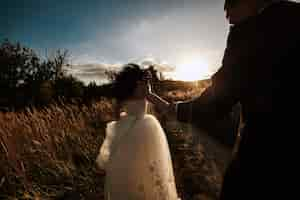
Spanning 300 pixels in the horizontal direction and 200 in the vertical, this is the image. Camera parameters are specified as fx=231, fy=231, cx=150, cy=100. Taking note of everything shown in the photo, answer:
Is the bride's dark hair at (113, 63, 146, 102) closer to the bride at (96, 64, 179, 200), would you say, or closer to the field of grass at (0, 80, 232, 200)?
the bride at (96, 64, 179, 200)

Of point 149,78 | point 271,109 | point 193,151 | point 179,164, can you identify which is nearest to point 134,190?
point 149,78

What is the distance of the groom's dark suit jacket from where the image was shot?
0.83 meters

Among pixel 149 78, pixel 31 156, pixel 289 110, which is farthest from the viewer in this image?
pixel 31 156

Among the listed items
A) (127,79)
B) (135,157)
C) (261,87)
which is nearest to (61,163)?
(135,157)

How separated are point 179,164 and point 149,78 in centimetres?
278

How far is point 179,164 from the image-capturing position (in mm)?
3816

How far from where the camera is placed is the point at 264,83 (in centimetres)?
85

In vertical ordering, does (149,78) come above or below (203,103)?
above

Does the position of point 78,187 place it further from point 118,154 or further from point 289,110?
point 289,110

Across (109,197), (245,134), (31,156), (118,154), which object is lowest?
(31,156)

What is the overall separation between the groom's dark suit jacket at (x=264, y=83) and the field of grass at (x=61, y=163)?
6.83ft

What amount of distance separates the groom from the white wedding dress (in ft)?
1.96

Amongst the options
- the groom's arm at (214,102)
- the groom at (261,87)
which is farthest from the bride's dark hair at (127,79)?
the groom at (261,87)

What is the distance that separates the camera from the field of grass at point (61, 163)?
9.75 ft
